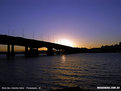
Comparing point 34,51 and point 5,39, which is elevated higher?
point 5,39

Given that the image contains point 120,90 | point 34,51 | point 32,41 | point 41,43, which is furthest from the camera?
point 34,51

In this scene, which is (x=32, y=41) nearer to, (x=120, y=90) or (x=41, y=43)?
(x=41, y=43)

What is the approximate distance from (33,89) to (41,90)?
0.89m

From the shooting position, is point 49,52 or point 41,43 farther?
point 49,52

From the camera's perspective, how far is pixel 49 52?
14362 cm

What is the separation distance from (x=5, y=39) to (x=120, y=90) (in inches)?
3394

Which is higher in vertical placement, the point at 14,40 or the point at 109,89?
the point at 14,40

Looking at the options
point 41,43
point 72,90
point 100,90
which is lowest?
point 100,90

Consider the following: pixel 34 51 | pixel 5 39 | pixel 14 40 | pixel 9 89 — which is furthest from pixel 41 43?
pixel 9 89

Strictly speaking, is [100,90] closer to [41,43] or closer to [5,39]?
[5,39]

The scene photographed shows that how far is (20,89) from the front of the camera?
12.3 metres

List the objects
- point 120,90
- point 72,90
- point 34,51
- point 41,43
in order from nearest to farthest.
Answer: point 72,90, point 120,90, point 41,43, point 34,51

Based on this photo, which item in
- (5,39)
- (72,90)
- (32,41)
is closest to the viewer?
(72,90)

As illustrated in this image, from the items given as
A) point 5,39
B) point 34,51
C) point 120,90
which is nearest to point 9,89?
point 120,90
